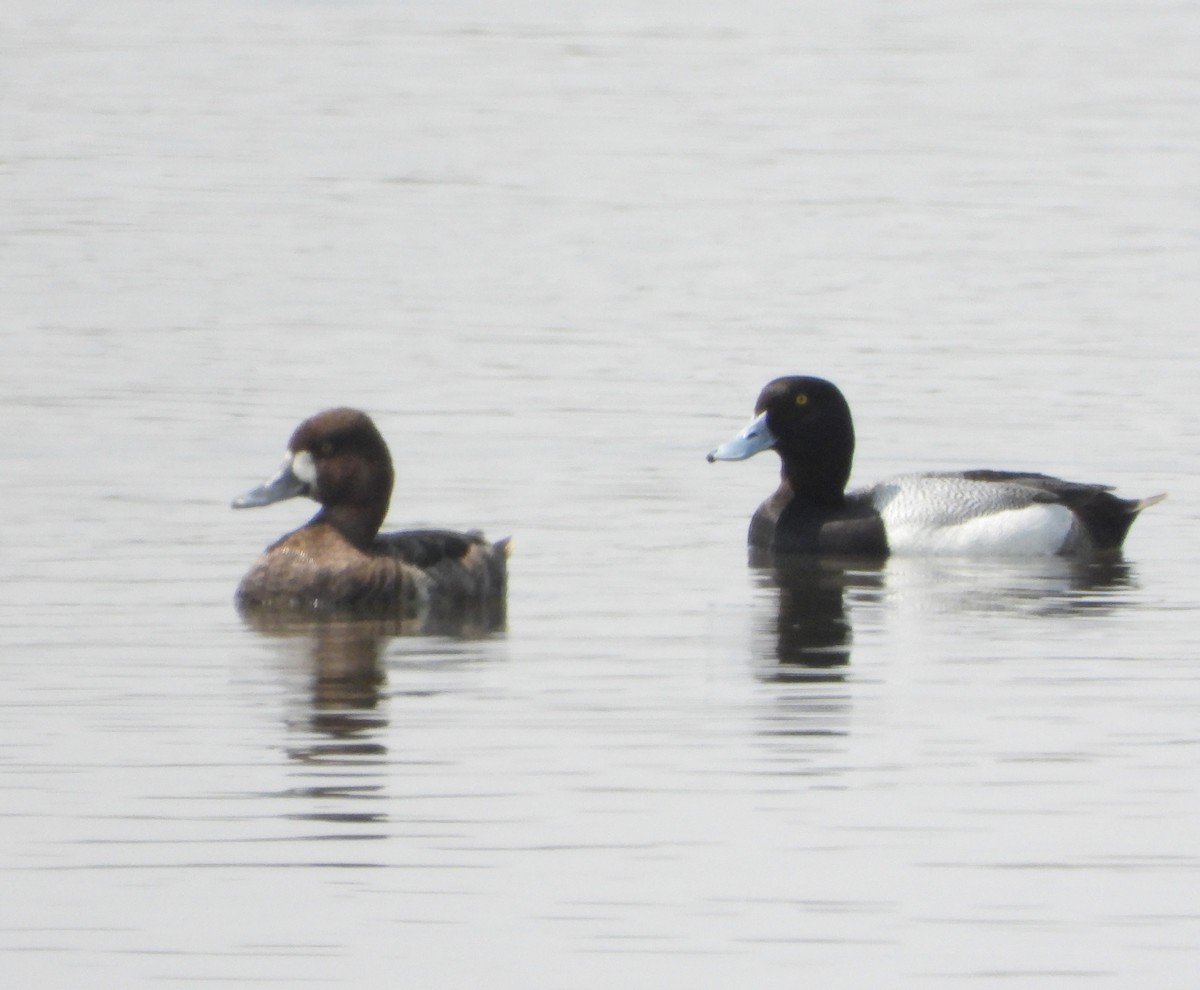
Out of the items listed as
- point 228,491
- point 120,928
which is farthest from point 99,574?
point 120,928

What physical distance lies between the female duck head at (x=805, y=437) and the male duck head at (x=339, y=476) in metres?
3.06

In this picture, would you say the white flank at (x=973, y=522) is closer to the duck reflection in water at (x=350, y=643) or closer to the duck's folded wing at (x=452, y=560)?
the duck's folded wing at (x=452, y=560)

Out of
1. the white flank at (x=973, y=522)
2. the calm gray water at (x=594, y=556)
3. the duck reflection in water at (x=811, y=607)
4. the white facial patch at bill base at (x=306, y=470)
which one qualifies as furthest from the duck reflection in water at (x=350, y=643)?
the white flank at (x=973, y=522)

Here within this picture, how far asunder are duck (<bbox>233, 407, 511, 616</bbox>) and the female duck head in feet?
9.20

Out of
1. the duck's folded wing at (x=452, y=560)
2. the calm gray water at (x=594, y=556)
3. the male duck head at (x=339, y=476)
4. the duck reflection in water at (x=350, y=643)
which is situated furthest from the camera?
the male duck head at (x=339, y=476)

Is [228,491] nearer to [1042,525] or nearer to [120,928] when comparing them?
[1042,525]

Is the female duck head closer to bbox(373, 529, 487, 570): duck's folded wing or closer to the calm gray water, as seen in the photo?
the calm gray water

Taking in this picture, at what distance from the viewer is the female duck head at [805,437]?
16.7m

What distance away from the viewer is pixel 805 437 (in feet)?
55.3

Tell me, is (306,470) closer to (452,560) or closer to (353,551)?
(353,551)

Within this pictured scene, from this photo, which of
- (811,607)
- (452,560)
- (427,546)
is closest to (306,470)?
(427,546)

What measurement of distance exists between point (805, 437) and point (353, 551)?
12.9 ft

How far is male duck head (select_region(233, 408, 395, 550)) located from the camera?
1380 centimetres

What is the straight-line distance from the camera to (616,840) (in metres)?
9.30
